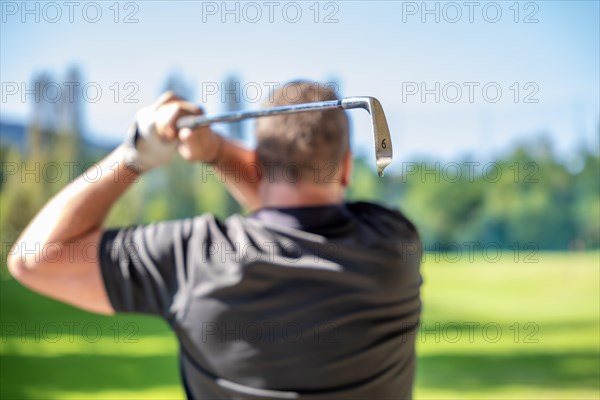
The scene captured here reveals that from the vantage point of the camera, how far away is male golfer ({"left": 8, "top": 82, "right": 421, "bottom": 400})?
2.34 ft

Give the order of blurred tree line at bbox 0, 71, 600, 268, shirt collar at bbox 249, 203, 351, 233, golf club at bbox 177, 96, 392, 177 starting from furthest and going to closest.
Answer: blurred tree line at bbox 0, 71, 600, 268 < shirt collar at bbox 249, 203, 351, 233 < golf club at bbox 177, 96, 392, 177

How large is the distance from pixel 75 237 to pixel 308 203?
234 millimetres

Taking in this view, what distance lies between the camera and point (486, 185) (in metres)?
6.53

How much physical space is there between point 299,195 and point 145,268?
0.57 feet

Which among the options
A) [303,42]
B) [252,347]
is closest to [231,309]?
[252,347]

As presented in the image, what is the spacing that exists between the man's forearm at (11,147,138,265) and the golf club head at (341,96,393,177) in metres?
0.24

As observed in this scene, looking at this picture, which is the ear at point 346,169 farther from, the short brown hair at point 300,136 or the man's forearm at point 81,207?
the man's forearm at point 81,207

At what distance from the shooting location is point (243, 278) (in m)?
0.71

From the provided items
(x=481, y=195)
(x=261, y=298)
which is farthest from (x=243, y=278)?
(x=481, y=195)

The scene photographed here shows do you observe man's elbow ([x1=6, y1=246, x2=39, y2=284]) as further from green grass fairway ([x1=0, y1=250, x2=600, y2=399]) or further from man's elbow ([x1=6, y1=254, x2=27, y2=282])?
green grass fairway ([x1=0, y1=250, x2=600, y2=399])

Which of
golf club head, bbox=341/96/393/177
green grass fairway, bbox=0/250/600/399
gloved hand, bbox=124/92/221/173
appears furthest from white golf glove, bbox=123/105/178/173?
green grass fairway, bbox=0/250/600/399

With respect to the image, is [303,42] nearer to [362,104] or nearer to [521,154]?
[521,154]

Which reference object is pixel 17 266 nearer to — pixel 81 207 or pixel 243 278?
pixel 81 207

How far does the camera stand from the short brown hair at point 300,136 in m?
0.80
